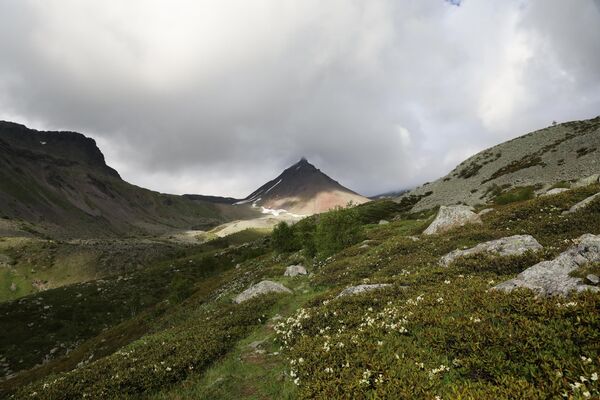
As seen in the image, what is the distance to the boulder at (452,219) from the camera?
125ft

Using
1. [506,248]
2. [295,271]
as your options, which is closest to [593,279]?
[506,248]

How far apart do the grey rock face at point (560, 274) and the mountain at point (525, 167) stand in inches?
1849

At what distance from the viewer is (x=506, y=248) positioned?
20.8m

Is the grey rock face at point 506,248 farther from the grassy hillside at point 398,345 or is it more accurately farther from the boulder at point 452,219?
the boulder at point 452,219

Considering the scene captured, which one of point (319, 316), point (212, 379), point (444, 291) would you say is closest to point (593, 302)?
point (444, 291)

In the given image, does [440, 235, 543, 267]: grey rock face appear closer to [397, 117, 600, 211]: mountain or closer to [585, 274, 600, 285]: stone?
[585, 274, 600, 285]: stone

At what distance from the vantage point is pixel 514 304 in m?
11.1

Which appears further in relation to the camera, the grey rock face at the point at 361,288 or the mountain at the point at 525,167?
the mountain at the point at 525,167

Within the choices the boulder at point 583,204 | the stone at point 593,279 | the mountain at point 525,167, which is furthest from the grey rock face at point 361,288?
the mountain at point 525,167

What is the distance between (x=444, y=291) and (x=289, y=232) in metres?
54.7

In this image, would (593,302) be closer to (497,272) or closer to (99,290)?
(497,272)

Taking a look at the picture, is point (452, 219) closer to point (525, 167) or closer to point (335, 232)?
point (335, 232)

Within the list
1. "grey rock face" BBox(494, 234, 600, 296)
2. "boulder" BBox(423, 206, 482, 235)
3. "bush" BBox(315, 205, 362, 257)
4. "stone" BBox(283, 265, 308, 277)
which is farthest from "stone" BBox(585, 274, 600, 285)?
"bush" BBox(315, 205, 362, 257)

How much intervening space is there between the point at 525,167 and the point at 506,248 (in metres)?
69.4
